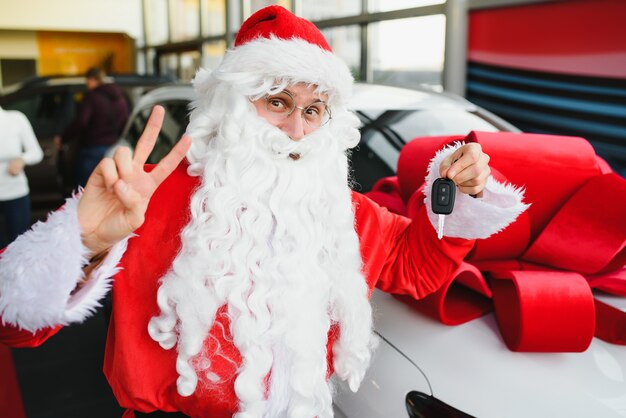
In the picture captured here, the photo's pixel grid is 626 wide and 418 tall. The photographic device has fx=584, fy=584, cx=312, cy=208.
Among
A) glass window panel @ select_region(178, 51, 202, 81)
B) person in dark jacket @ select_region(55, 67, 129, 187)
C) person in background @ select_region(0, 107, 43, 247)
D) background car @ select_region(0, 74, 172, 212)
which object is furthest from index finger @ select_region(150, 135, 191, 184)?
glass window panel @ select_region(178, 51, 202, 81)

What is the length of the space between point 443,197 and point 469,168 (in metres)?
0.09

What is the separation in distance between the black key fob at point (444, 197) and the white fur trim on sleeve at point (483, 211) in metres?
0.07

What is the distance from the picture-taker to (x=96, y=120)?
564cm

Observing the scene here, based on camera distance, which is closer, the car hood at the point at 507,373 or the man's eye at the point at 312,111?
the car hood at the point at 507,373

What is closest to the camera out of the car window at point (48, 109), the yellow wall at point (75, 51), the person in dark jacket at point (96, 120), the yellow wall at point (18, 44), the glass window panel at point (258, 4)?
the person in dark jacket at point (96, 120)

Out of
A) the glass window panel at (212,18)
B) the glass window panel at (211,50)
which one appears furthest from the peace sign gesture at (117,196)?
the glass window panel at (212,18)

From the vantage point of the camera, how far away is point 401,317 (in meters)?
1.66

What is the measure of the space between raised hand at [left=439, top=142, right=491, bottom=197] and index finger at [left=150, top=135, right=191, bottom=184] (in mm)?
627

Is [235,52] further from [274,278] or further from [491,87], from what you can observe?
[491,87]

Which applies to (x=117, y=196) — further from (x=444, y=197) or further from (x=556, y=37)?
(x=556, y=37)

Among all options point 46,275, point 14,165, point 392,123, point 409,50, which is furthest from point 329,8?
point 46,275

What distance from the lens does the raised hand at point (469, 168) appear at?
55.2 inches

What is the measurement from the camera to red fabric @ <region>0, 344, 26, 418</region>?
2.49 meters

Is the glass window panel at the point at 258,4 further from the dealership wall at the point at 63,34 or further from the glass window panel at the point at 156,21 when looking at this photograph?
the dealership wall at the point at 63,34
